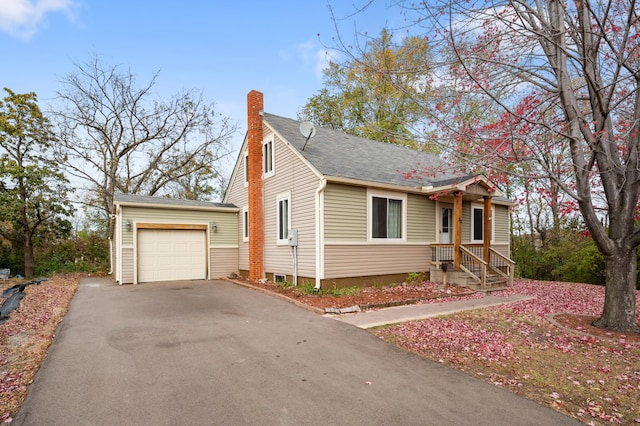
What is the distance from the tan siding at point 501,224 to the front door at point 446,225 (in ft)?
10.6

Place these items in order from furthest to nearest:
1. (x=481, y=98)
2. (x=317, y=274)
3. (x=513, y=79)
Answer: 1. (x=317, y=274)
2. (x=481, y=98)
3. (x=513, y=79)

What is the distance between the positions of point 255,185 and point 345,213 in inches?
173

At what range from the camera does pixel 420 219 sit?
487 inches

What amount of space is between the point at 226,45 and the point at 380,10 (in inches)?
344

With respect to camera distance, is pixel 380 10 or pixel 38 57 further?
pixel 38 57

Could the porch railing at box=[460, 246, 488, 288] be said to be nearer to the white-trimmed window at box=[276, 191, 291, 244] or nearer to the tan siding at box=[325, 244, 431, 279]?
the tan siding at box=[325, 244, 431, 279]

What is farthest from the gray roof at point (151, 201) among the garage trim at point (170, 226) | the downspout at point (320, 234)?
the downspout at point (320, 234)

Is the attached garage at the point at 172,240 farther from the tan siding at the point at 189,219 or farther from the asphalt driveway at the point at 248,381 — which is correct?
the asphalt driveway at the point at 248,381

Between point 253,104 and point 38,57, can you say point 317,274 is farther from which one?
point 38,57

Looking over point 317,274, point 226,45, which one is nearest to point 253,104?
point 226,45

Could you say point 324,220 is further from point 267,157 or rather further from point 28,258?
point 28,258

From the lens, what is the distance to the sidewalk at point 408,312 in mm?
6977

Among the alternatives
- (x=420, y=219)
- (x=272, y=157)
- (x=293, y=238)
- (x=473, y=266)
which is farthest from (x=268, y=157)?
(x=473, y=266)

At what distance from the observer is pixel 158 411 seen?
3336 mm
